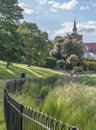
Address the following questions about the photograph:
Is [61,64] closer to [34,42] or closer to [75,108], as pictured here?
[34,42]

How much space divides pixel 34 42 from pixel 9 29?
73.0 feet

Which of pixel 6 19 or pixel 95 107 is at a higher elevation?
pixel 6 19

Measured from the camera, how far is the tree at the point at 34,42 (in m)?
60.5

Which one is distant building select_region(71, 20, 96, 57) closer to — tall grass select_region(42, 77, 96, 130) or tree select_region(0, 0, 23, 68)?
tree select_region(0, 0, 23, 68)

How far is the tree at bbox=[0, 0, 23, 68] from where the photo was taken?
38562mm

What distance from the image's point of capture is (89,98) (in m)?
9.23

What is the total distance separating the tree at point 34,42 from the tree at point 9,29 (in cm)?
1865

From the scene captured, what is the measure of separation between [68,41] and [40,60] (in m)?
26.1

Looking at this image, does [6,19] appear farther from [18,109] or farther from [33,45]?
[18,109]

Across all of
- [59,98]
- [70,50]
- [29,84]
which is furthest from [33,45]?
[59,98]

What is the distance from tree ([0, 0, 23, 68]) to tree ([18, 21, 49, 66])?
1865 centimetres

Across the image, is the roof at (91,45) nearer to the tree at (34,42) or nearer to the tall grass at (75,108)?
the tree at (34,42)

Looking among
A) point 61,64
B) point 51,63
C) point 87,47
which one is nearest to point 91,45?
point 87,47

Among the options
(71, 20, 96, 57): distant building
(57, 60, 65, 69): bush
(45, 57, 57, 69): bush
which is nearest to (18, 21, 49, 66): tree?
(45, 57, 57, 69): bush
